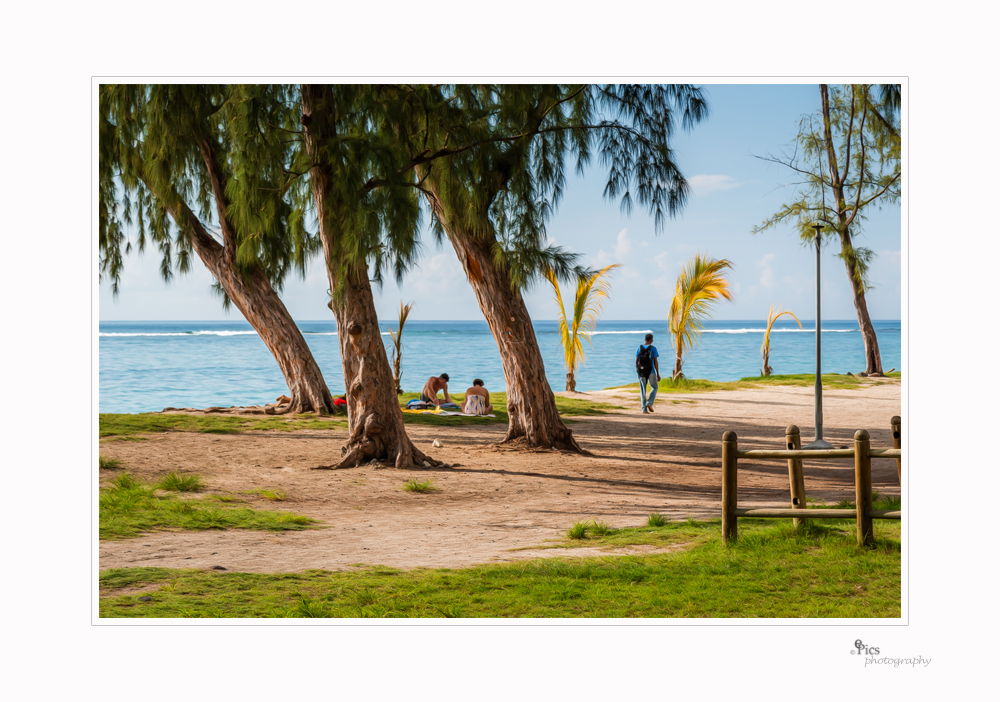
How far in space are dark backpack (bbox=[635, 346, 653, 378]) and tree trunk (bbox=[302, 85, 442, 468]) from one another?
6.13 m

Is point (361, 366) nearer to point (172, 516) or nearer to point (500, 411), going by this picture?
point (172, 516)

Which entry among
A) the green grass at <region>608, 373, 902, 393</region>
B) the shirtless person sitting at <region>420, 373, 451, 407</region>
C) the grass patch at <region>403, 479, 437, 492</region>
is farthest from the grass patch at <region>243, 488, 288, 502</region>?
the green grass at <region>608, 373, 902, 393</region>

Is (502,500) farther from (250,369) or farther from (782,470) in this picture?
(250,369)

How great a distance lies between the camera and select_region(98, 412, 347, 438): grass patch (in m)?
10.9

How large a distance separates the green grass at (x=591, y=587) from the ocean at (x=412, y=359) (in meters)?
17.9

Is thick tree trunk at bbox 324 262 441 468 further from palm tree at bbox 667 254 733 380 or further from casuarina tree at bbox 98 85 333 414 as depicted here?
palm tree at bbox 667 254 733 380

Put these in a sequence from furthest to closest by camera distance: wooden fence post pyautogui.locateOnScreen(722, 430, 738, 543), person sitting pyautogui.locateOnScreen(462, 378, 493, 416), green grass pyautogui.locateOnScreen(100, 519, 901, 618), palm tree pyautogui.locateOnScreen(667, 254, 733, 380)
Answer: palm tree pyautogui.locateOnScreen(667, 254, 733, 380) < person sitting pyautogui.locateOnScreen(462, 378, 493, 416) < wooden fence post pyautogui.locateOnScreen(722, 430, 738, 543) < green grass pyautogui.locateOnScreen(100, 519, 901, 618)

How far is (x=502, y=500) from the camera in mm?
7301

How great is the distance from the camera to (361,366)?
8.41 m

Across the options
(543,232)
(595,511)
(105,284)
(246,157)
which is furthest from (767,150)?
(105,284)

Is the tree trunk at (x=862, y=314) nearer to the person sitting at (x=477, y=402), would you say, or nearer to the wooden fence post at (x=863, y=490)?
the person sitting at (x=477, y=402)

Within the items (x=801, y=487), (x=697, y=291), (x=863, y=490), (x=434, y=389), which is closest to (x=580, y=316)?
(x=697, y=291)

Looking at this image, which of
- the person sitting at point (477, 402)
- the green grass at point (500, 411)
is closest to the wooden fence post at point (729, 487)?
the green grass at point (500, 411)
